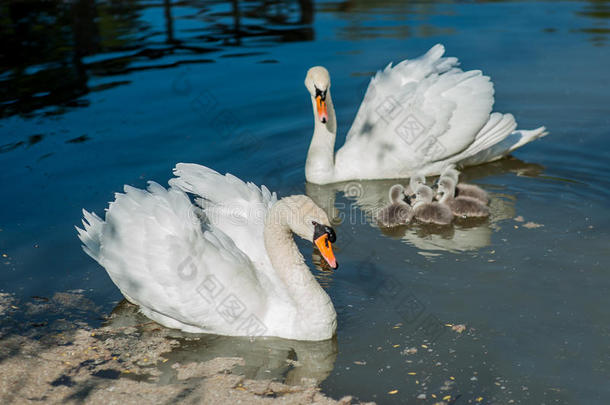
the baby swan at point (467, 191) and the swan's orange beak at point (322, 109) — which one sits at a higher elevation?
the swan's orange beak at point (322, 109)

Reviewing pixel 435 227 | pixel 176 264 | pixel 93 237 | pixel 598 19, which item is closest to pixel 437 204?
pixel 435 227

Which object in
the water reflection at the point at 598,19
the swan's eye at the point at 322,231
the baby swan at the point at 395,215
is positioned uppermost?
the water reflection at the point at 598,19

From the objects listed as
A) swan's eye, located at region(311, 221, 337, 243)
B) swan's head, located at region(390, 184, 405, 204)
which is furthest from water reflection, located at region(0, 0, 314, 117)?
swan's eye, located at region(311, 221, 337, 243)

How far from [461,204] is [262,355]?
345cm

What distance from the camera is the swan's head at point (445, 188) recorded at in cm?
902

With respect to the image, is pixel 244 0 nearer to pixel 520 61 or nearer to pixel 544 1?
pixel 544 1

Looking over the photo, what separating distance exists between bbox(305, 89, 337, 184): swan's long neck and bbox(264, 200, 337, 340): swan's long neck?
3.52 metres

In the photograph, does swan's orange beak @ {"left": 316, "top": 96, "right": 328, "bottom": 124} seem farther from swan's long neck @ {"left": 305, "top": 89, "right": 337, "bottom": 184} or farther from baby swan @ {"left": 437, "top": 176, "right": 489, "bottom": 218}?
baby swan @ {"left": 437, "top": 176, "right": 489, "bottom": 218}

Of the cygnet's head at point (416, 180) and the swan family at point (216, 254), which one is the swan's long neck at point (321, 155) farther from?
the swan family at point (216, 254)

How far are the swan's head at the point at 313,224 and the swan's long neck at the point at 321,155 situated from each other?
12.1 ft

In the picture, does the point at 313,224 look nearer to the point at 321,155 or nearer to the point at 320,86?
the point at 320,86

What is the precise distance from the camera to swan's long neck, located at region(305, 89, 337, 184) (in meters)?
9.95

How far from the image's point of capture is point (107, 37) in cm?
1669

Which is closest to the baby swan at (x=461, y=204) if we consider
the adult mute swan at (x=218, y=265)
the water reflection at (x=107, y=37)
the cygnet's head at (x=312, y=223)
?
the adult mute swan at (x=218, y=265)
